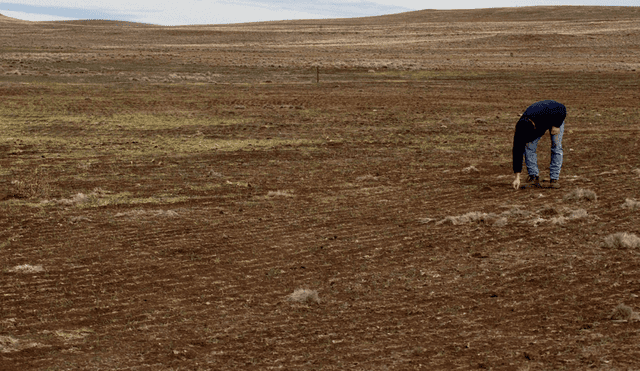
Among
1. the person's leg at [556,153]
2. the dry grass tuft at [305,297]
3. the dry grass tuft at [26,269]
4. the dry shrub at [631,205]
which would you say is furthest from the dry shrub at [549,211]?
the dry grass tuft at [26,269]

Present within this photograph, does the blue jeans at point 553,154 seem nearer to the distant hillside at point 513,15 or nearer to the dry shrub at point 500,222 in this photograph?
the dry shrub at point 500,222

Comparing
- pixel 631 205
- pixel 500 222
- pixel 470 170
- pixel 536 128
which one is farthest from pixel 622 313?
pixel 470 170

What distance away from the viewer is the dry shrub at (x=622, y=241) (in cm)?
908

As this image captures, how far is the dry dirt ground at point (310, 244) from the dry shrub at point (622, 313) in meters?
0.02

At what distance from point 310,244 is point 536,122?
16.8ft

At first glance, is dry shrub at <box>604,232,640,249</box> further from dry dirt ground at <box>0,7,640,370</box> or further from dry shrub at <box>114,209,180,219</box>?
dry shrub at <box>114,209,180,219</box>

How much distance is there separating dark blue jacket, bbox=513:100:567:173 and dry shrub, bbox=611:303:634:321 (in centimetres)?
549

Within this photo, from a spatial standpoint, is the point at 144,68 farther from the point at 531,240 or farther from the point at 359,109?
the point at 531,240

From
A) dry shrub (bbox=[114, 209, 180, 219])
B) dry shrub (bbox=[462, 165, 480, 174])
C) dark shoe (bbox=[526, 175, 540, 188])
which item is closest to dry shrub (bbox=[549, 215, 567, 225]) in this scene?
dark shoe (bbox=[526, 175, 540, 188])

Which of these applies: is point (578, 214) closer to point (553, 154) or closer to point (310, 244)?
point (553, 154)

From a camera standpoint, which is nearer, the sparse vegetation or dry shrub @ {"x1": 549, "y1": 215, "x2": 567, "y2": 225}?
the sparse vegetation

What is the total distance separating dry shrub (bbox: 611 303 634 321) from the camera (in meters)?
6.91

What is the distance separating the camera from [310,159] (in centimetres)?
1670

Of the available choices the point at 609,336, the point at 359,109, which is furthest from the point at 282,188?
the point at 359,109
